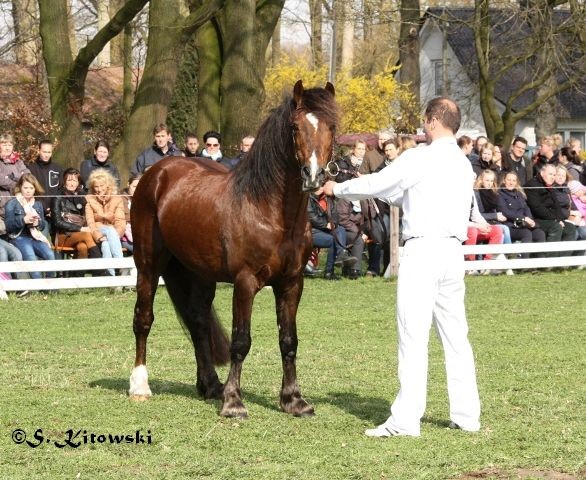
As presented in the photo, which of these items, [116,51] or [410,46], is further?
[116,51]

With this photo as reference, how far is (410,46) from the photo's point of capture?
34.6 meters

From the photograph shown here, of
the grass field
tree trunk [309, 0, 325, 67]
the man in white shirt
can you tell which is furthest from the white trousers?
tree trunk [309, 0, 325, 67]

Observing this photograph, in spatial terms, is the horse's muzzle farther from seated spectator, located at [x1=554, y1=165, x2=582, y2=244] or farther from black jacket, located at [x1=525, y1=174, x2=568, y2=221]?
seated spectator, located at [x1=554, y1=165, x2=582, y2=244]

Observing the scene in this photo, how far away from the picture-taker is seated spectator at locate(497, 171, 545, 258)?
18.4 meters

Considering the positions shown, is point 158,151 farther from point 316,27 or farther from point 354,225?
point 316,27

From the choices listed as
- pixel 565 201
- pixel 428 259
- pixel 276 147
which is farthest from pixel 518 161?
pixel 428 259

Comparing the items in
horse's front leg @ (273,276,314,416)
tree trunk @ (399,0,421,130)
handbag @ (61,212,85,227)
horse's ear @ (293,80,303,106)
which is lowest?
horse's front leg @ (273,276,314,416)

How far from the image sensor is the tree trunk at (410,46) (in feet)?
108

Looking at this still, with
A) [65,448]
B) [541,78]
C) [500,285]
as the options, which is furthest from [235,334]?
[541,78]

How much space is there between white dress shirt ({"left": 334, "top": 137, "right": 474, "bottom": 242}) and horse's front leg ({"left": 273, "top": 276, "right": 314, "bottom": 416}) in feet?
3.30

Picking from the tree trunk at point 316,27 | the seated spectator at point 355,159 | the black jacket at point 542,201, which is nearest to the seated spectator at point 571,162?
the black jacket at point 542,201

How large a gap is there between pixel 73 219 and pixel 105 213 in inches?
18.1

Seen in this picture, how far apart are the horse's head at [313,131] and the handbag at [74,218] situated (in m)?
8.86

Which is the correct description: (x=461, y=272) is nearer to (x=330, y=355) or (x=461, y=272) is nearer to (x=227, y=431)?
(x=227, y=431)
